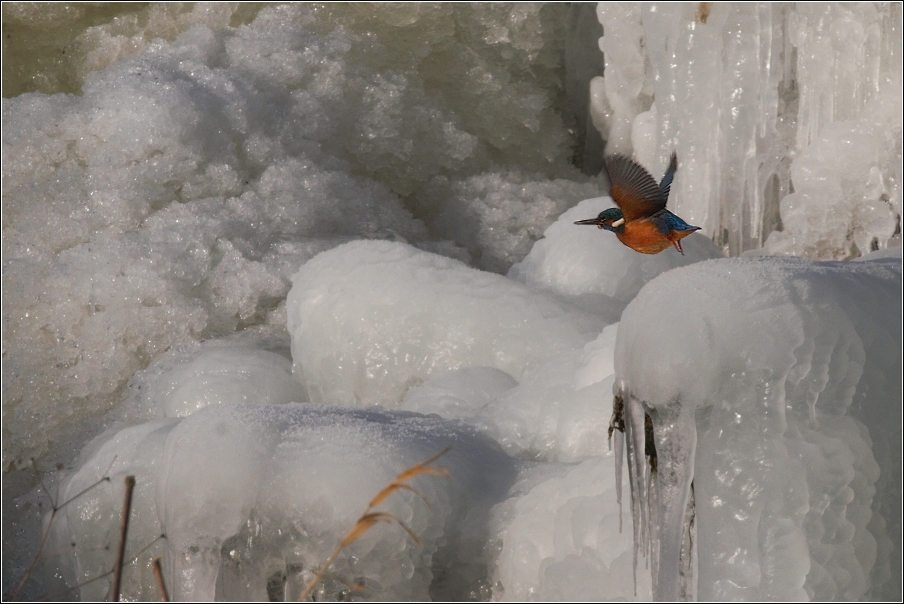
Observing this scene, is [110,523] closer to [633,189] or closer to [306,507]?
[306,507]

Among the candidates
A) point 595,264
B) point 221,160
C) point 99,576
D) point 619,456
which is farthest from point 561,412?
point 221,160

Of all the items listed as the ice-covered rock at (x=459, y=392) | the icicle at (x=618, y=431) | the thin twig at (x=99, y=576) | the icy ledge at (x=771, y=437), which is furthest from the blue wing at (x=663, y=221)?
the thin twig at (x=99, y=576)

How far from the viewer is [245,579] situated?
2.04 metres

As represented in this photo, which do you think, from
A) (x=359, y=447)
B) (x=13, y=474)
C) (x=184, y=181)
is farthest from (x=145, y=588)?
(x=184, y=181)

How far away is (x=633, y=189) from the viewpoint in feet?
5.86

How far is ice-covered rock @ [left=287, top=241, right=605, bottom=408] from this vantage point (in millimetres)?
2895

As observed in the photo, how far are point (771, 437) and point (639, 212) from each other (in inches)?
18.2

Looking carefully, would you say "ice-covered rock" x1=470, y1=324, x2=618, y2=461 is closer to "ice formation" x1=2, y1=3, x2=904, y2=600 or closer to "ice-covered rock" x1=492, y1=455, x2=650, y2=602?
"ice formation" x1=2, y1=3, x2=904, y2=600

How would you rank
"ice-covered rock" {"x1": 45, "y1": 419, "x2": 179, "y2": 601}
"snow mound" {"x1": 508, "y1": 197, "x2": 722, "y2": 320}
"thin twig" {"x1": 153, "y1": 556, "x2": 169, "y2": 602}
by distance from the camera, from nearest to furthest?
"thin twig" {"x1": 153, "y1": 556, "x2": 169, "y2": 602} → "ice-covered rock" {"x1": 45, "y1": 419, "x2": 179, "y2": 601} → "snow mound" {"x1": 508, "y1": 197, "x2": 722, "y2": 320}

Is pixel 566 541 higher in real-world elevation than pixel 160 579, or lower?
lower

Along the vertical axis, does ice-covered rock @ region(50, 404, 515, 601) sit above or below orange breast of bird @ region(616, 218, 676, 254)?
below

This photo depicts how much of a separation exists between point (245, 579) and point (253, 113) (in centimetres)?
244

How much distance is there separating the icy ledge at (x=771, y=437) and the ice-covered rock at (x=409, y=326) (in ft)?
3.83

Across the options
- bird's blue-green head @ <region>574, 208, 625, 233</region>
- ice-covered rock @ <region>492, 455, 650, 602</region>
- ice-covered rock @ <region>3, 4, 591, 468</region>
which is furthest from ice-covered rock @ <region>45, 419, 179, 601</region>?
bird's blue-green head @ <region>574, 208, 625, 233</region>
